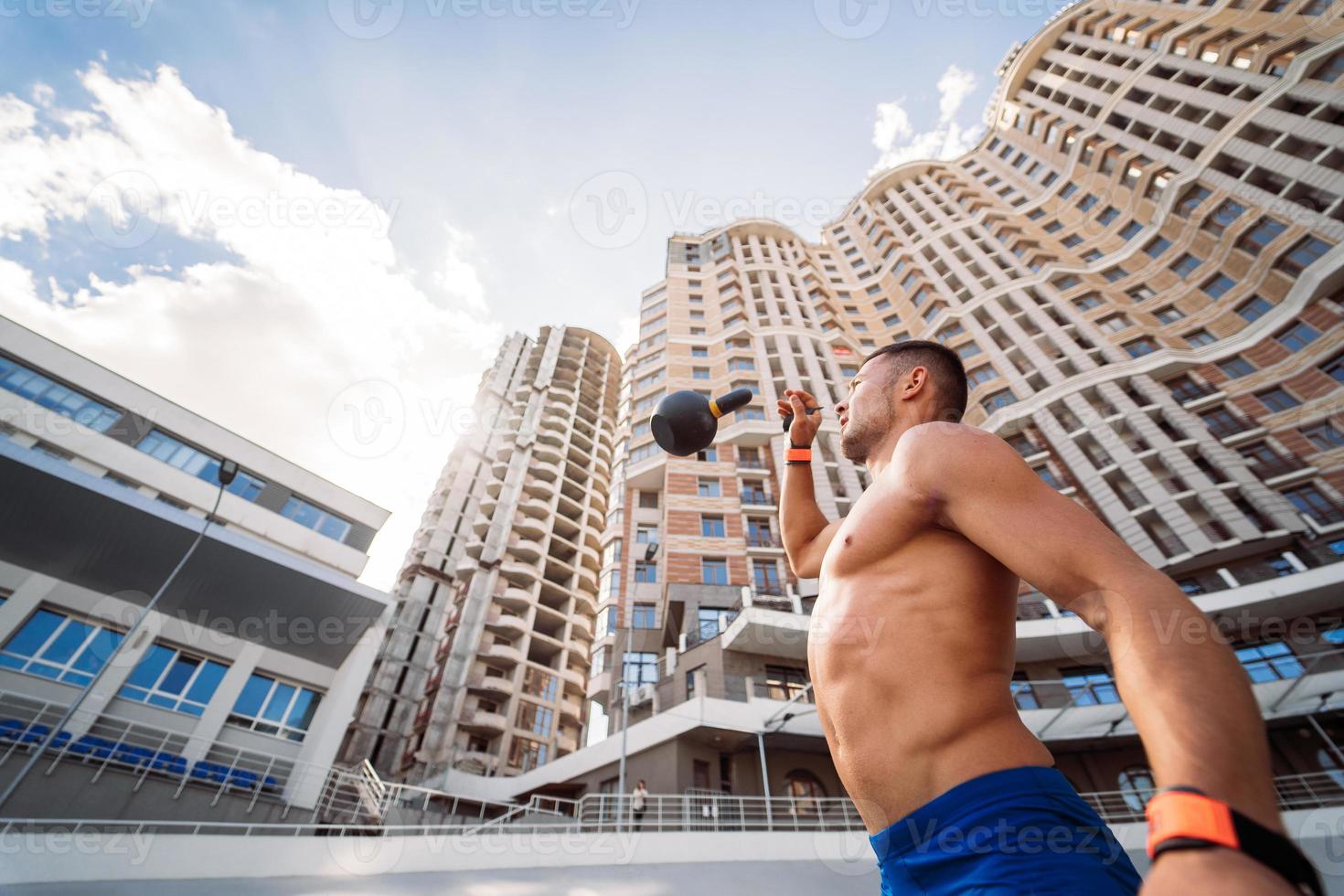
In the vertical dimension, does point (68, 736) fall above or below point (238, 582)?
below

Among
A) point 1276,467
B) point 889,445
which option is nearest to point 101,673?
point 889,445

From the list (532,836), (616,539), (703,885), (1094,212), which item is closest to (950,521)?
(703,885)

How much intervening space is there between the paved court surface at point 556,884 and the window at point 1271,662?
19212 millimetres

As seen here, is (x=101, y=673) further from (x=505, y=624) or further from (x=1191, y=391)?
(x=1191, y=391)

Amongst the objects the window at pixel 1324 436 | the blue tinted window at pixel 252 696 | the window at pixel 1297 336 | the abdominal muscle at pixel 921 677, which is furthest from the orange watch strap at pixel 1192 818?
the window at pixel 1297 336

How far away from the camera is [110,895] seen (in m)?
5.87

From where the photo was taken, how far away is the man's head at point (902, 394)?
93.0 inches

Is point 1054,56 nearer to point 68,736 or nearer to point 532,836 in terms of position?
point 532,836

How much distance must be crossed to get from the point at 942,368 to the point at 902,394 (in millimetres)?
237

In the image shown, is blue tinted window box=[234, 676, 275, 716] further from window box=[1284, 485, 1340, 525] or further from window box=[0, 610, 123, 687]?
window box=[1284, 485, 1340, 525]

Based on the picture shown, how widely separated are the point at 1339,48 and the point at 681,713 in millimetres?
46899

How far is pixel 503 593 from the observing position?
138ft

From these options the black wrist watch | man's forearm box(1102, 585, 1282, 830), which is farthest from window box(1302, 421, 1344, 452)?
the black wrist watch

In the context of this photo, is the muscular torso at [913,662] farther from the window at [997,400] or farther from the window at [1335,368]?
the window at [1335,368]
